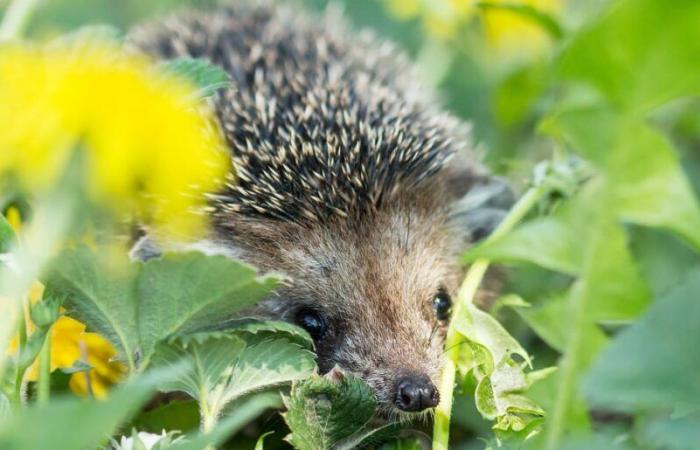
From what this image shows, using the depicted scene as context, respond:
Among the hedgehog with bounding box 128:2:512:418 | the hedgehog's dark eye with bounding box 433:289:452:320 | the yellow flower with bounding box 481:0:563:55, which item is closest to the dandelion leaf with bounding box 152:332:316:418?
the hedgehog with bounding box 128:2:512:418

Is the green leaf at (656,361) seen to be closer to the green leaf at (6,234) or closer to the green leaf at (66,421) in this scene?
the green leaf at (66,421)

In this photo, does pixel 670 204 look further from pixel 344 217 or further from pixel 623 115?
pixel 344 217

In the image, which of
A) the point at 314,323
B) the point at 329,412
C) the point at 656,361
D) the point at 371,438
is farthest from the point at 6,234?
the point at 656,361

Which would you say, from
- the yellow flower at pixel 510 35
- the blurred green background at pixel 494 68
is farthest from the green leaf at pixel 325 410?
the yellow flower at pixel 510 35

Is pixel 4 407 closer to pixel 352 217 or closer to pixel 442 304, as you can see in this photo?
pixel 352 217

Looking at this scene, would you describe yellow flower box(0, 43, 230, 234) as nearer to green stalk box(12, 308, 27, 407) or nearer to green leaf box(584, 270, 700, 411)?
green stalk box(12, 308, 27, 407)

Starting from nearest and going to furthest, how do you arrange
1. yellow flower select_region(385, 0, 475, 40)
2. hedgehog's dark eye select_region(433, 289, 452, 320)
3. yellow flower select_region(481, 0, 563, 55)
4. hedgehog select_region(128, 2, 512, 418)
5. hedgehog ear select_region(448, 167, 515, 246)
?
1. hedgehog select_region(128, 2, 512, 418)
2. hedgehog's dark eye select_region(433, 289, 452, 320)
3. hedgehog ear select_region(448, 167, 515, 246)
4. yellow flower select_region(385, 0, 475, 40)
5. yellow flower select_region(481, 0, 563, 55)
